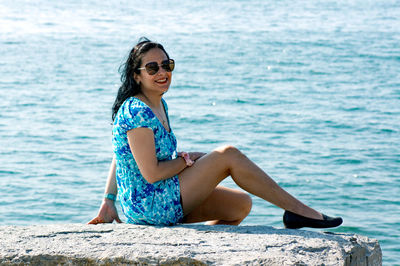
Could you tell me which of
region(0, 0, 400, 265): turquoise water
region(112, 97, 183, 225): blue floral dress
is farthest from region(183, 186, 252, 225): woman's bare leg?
region(0, 0, 400, 265): turquoise water

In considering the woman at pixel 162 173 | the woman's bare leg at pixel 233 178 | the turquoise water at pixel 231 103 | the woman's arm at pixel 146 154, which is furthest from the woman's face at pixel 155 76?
the turquoise water at pixel 231 103

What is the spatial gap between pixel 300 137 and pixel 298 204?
7511mm

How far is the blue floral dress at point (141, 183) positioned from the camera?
3.79 m

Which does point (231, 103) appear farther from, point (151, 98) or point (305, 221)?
point (305, 221)

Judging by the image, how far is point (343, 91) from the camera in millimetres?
14656

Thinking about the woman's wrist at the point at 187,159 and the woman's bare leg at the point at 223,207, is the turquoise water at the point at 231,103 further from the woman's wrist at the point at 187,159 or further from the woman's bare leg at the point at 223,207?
the woman's wrist at the point at 187,159

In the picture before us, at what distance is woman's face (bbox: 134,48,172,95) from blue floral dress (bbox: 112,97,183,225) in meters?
0.15

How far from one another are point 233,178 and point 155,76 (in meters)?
0.74

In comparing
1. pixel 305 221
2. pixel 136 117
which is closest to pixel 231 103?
pixel 305 221

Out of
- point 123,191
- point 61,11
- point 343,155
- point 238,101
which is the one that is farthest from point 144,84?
point 61,11

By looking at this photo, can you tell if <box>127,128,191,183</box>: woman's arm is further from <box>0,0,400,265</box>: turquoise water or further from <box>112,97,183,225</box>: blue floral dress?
<box>0,0,400,265</box>: turquoise water

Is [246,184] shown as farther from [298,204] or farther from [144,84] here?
[144,84]

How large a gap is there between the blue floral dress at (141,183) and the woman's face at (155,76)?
6.0 inches

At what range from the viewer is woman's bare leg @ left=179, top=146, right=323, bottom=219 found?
3.79 meters
